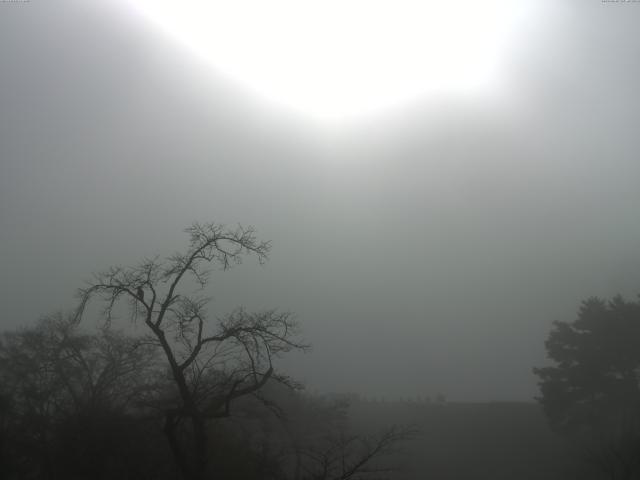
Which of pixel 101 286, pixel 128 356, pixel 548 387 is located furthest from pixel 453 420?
pixel 101 286

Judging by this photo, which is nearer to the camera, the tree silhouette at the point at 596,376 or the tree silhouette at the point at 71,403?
the tree silhouette at the point at 71,403

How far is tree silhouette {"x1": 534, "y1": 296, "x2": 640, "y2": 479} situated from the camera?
31.7 metres

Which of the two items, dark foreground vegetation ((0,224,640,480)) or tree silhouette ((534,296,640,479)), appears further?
tree silhouette ((534,296,640,479))

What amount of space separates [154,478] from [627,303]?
36.1 m

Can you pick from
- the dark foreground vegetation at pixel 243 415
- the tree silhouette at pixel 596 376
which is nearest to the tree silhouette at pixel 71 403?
the dark foreground vegetation at pixel 243 415

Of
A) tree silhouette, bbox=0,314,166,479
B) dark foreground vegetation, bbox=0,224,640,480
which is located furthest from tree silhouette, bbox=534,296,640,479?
tree silhouette, bbox=0,314,166,479

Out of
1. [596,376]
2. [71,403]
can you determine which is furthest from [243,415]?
[596,376]

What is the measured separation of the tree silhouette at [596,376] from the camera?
31.7 metres

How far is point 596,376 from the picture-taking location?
32.7 m

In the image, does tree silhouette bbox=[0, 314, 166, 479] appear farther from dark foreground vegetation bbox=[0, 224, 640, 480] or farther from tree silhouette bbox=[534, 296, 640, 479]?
tree silhouette bbox=[534, 296, 640, 479]

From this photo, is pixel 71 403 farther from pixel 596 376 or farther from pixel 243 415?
pixel 596 376

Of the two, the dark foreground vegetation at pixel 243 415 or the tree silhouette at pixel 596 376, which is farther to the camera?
the tree silhouette at pixel 596 376

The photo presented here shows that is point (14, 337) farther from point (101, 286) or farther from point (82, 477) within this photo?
point (101, 286)

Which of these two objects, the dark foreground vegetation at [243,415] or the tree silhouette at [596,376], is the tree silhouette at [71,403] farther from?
the tree silhouette at [596,376]
